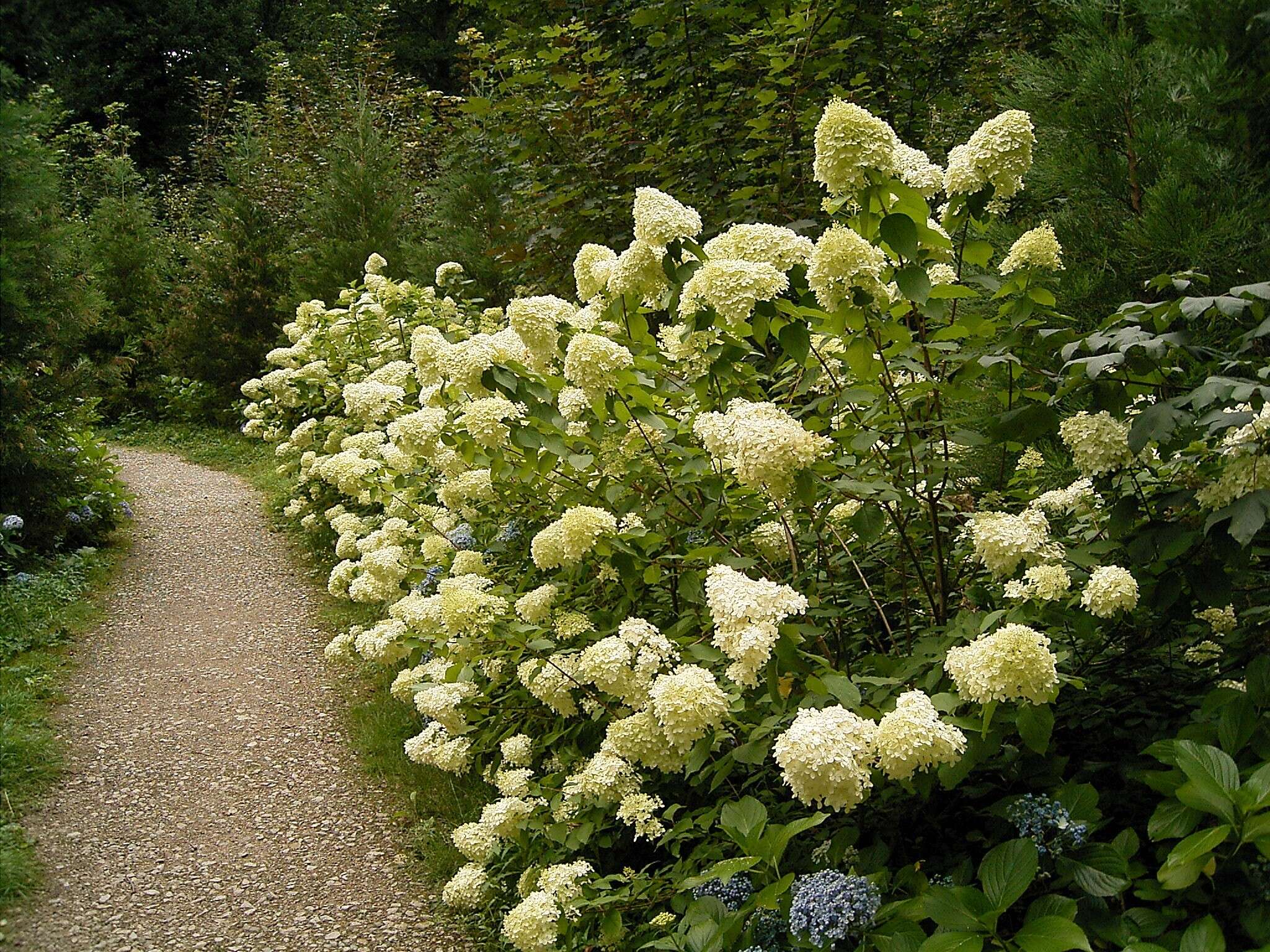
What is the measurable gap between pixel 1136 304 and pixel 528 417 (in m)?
1.35

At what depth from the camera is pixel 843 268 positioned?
182 centimetres

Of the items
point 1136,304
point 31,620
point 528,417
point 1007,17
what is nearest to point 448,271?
point 31,620

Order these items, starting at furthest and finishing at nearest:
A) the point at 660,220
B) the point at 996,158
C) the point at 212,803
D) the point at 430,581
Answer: the point at 430,581, the point at 212,803, the point at 660,220, the point at 996,158

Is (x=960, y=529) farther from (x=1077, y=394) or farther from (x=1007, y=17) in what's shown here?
(x=1007, y=17)

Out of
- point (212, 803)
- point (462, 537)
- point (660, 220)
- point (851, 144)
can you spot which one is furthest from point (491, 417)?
point (212, 803)

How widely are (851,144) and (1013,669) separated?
37.8 inches

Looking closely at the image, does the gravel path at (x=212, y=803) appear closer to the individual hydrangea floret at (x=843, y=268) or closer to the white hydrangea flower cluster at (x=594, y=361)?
the white hydrangea flower cluster at (x=594, y=361)

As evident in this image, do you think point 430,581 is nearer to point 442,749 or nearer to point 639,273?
point 442,749

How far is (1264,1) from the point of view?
7.35 ft

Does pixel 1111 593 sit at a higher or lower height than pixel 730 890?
higher

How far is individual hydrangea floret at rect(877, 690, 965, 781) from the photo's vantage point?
1508 mm

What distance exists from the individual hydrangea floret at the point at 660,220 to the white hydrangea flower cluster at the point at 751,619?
0.88m

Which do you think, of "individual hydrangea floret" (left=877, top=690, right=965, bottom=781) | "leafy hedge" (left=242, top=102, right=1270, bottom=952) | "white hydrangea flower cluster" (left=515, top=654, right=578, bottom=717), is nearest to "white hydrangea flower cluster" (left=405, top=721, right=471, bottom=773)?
"leafy hedge" (left=242, top=102, right=1270, bottom=952)

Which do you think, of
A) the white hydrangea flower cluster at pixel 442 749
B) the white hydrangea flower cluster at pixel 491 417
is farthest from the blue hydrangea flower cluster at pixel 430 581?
the white hydrangea flower cluster at pixel 491 417
